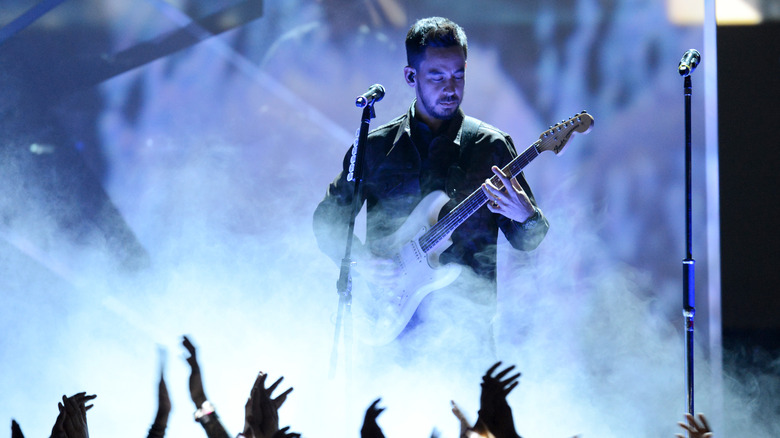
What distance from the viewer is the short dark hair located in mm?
3158

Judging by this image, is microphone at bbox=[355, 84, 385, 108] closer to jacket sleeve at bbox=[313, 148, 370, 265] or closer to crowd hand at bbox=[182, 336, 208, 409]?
jacket sleeve at bbox=[313, 148, 370, 265]

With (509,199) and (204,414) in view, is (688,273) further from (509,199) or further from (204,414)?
(204,414)

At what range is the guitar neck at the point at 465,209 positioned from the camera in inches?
120

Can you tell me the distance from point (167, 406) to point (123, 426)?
2.11 m

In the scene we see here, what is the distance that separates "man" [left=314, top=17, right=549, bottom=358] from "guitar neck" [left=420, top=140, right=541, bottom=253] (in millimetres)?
50

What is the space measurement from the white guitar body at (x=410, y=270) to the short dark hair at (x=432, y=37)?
62 cm

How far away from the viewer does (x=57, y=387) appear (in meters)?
3.91

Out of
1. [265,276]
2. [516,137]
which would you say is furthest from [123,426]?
[516,137]

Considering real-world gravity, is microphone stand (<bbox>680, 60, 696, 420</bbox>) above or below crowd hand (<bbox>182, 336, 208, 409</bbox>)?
above

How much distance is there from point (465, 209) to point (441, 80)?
0.57 metres

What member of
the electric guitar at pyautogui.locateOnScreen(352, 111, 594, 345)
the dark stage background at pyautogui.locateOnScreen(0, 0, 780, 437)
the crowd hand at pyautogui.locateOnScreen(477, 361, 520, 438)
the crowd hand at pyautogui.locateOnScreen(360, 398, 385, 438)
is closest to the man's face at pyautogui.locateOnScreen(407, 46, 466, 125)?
the electric guitar at pyautogui.locateOnScreen(352, 111, 594, 345)

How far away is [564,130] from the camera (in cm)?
305

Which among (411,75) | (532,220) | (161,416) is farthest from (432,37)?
(161,416)

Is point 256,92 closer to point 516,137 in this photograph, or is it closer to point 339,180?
point 339,180
